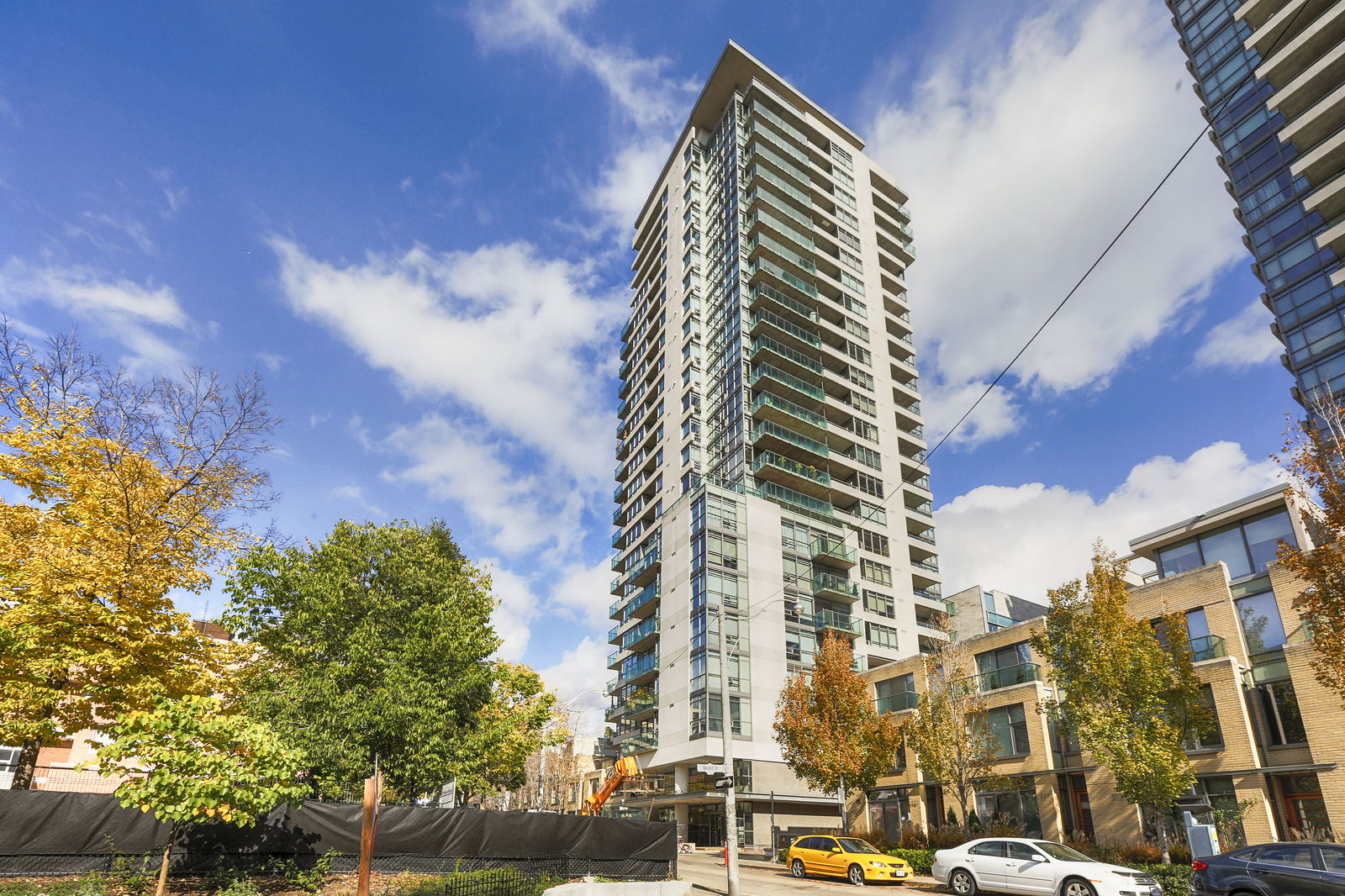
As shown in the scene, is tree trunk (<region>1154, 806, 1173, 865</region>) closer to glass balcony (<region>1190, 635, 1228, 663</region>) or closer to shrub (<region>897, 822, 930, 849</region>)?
glass balcony (<region>1190, 635, 1228, 663</region>)

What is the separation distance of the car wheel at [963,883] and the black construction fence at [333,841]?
787cm

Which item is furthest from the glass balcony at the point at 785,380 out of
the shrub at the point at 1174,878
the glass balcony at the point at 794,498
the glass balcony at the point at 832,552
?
the shrub at the point at 1174,878

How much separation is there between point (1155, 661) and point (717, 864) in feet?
66.2

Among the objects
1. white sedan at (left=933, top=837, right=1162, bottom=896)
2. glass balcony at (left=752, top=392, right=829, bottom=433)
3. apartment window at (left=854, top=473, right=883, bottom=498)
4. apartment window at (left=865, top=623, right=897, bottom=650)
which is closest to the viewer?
white sedan at (left=933, top=837, right=1162, bottom=896)

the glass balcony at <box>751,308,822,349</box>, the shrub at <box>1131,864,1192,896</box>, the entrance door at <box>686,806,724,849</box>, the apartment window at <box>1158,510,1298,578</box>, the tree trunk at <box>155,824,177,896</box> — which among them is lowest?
the entrance door at <box>686,806,724,849</box>

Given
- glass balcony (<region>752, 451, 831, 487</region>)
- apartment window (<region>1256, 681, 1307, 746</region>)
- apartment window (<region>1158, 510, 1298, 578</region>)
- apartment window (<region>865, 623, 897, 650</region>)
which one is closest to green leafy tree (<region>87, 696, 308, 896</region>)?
apartment window (<region>1256, 681, 1307, 746</region>)

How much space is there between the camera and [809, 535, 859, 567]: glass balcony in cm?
5412

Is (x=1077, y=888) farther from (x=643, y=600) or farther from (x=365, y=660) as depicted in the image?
(x=643, y=600)

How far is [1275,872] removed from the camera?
1416cm

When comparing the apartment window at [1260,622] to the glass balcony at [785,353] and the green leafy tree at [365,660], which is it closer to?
the green leafy tree at [365,660]

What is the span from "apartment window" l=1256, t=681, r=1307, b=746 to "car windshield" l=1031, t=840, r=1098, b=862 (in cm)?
1127

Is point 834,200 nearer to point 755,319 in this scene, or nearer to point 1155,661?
point 755,319

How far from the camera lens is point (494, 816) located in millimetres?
19203

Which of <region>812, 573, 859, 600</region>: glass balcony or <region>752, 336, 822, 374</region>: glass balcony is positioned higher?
<region>752, 336, 822, 374</region>: glass balcony
